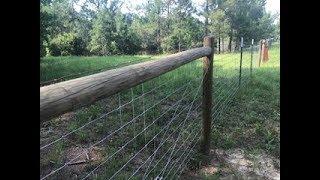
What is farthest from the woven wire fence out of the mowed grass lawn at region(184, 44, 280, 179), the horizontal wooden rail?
the horizontal wooden rail

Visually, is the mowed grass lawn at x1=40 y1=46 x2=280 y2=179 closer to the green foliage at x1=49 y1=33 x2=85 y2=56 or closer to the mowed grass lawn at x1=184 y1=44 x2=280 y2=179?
the mowed grass lawn at x1=184 y1=44 x2=280 y2=179

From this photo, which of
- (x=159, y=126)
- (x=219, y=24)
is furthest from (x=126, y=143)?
(x=219, y=24)

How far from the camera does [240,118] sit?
604cm

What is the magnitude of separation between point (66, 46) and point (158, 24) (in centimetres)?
1528

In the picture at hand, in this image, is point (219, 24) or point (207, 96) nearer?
point (207, 96)

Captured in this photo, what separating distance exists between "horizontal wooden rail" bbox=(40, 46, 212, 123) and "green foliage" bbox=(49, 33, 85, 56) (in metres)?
26.6

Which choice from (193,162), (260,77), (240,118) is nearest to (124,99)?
(240,118)

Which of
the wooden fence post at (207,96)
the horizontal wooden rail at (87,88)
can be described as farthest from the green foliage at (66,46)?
the horizontal wooden rail at (87,88)

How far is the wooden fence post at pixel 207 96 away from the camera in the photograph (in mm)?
4137

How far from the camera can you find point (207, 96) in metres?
4.25

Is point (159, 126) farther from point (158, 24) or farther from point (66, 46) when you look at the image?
point (158, 24)
